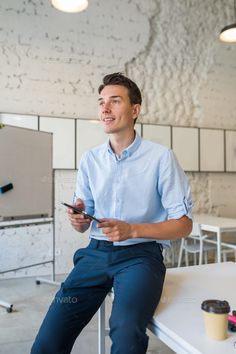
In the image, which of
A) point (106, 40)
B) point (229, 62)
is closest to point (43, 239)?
point (106, 40)

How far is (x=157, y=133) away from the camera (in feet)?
14.9

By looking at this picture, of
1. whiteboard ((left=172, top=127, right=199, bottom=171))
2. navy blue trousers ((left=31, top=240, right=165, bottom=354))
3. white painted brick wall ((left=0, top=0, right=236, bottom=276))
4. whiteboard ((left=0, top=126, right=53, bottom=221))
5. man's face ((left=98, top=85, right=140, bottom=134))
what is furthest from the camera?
whiteboard ((left=172, top=127, right=199, bottom=171))

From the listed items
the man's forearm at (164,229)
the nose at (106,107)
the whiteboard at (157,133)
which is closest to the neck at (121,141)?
the nose at (106,107)

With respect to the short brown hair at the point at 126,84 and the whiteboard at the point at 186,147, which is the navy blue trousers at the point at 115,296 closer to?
the short brown hair at the point at 126,84

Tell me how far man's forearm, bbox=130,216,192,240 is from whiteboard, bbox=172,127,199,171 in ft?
11.3

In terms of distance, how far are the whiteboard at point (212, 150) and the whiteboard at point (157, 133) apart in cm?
57

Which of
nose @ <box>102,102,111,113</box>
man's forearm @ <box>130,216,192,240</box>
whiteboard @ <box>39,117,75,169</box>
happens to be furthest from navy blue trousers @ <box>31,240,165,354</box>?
whiteboard @ <box>39,117,75,169</box>

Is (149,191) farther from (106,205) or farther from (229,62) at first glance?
(229,62)

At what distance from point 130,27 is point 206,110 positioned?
5.25 feet

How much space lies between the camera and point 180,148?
468 centimetres

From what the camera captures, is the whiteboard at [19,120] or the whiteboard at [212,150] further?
the whiteboard at [212,150]

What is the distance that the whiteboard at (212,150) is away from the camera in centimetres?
481

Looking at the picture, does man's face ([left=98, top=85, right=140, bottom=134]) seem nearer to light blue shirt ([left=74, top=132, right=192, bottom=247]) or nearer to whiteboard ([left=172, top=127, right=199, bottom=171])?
light blue shirt ([left=74, top=132, right=192, bottom=247])

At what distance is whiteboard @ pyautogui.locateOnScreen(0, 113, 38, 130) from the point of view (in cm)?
377
